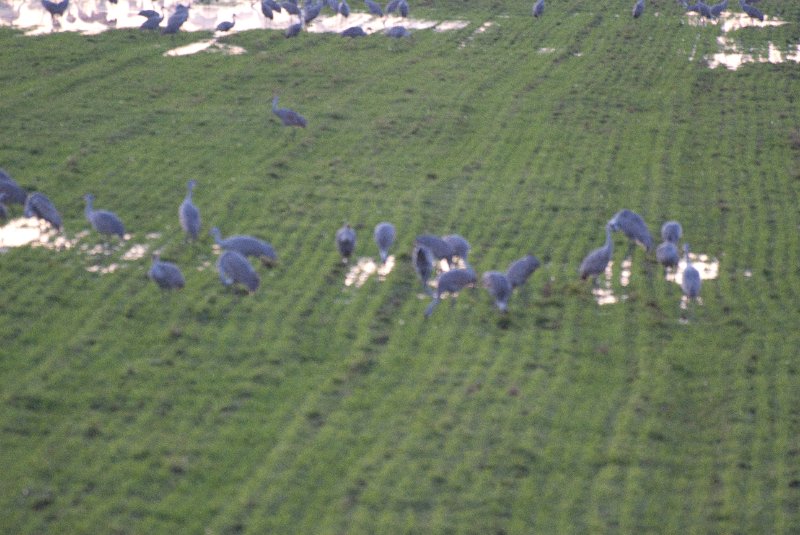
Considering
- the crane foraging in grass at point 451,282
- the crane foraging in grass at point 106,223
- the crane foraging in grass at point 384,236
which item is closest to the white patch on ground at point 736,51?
the crane foraging in grass at point 384,236

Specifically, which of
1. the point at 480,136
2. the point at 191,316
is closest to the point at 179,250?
the point at 191,316

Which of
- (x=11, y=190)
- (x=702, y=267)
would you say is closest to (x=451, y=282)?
(x=702, y=267)

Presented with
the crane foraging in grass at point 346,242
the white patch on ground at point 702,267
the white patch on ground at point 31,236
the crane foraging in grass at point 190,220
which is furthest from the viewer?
the white patch on ground at point 702,267

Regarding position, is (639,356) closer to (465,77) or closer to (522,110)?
(522,110)

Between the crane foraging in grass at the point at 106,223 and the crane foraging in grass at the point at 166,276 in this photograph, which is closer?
the crane foraging in grass at the point at 166,276

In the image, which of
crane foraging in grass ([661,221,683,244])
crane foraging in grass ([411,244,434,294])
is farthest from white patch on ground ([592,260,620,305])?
crane foraging in grass ([411,244,434,294])

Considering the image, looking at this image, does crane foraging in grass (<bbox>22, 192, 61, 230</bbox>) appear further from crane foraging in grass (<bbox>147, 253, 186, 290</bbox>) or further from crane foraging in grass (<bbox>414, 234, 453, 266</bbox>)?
crane foraging in grass (<bbox>414, 234, 453, 266</bbox>)

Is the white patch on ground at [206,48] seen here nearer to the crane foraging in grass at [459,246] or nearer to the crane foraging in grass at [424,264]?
the crane foraging in grass at [459,246]

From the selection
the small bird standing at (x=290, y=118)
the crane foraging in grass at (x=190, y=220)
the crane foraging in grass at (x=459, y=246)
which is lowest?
the crane foraging in grass at (x=459, y=246)
